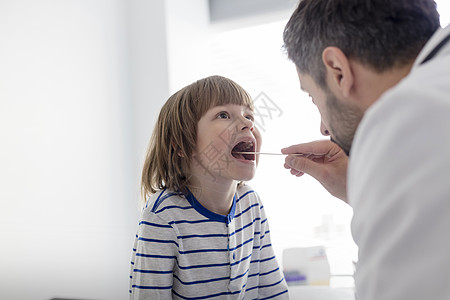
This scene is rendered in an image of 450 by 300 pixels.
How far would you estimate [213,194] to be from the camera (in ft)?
3.98

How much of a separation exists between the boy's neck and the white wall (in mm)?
416

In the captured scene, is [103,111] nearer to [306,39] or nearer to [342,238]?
[306,39]

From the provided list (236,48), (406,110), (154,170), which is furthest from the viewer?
(236,48)

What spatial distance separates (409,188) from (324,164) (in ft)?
1.84

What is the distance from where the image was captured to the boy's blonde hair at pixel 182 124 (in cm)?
120

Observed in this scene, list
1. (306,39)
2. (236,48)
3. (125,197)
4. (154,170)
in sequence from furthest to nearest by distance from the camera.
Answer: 1. (236,48)
2. (125,197)
3. (154,170)
4. (306,39)

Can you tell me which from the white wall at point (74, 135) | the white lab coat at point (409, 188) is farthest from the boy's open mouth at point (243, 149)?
the white lab coat at point (409, 188)

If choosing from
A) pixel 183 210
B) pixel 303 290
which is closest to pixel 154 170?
pixel 183 210

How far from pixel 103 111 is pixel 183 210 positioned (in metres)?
0.64

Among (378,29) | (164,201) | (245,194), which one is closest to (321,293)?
(245,194)

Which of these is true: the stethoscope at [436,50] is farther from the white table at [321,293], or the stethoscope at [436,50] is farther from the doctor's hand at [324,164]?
the white table at [321,293]

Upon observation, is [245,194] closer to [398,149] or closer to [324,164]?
[324,164]

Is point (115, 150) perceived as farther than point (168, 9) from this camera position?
No

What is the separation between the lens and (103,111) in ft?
5.34
